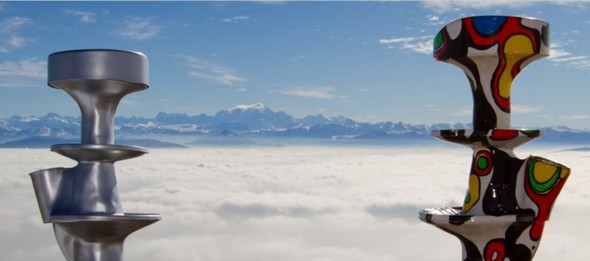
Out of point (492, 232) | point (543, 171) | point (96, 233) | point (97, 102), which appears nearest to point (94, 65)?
point (97, 102)

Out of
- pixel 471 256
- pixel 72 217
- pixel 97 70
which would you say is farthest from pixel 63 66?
pixel 471 256

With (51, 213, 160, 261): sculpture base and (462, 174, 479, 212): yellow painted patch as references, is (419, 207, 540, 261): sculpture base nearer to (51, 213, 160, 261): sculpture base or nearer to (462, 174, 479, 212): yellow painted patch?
(462, 174, 479, 212): yellow painted patch

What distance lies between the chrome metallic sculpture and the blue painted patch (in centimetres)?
258

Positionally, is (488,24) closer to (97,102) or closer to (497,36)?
(497,36)

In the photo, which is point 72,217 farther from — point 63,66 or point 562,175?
point 562,175

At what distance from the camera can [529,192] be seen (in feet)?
21.6

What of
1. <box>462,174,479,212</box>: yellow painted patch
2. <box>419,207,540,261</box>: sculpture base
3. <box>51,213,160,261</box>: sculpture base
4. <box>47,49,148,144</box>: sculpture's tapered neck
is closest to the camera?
<box>419,207,540,261</box>: sculpture base

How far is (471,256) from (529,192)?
0.62 meters

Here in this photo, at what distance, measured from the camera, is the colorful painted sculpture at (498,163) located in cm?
654

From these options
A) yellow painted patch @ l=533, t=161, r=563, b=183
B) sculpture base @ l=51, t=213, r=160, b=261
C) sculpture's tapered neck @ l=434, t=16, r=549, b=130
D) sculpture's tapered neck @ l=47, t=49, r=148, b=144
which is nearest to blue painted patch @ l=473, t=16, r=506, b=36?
sculpture's tapered neck @ l=434, t=16, r=549, b=130

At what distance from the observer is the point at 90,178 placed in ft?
22.9

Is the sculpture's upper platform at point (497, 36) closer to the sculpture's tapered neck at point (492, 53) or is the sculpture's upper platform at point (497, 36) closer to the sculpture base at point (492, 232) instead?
the sculpture's tapered neck at point (492, 53)

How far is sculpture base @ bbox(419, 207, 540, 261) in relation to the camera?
6.51m

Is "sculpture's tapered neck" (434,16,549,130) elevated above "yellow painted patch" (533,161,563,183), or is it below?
above
